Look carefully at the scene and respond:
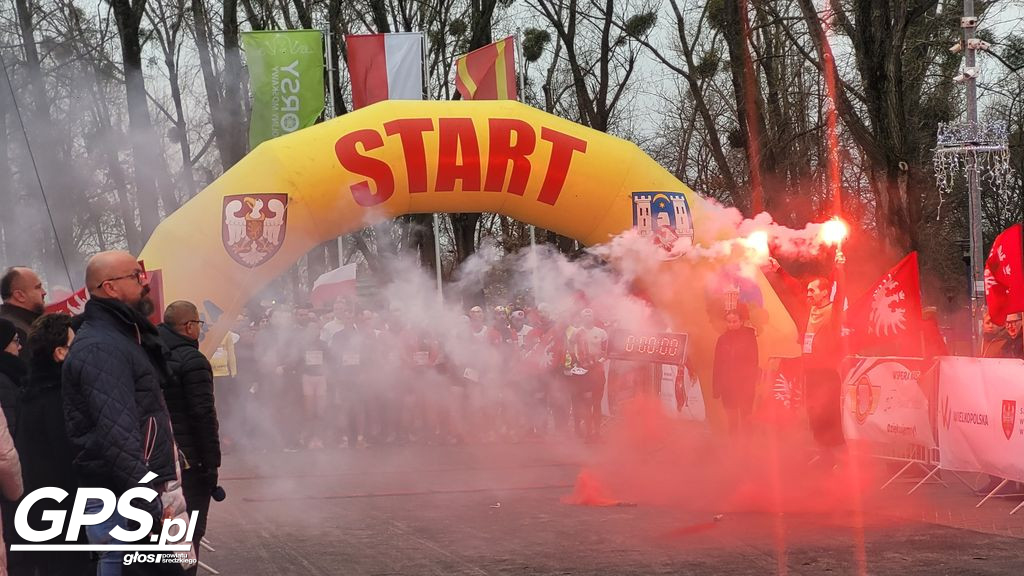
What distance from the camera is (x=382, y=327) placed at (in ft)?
49.4

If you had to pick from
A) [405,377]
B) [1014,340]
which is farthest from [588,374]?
[1014,340]

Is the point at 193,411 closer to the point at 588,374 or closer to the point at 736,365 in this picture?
the point at 736,365

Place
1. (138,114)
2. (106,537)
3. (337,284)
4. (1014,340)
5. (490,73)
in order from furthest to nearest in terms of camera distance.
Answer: (490,73) < (138,114) < (337,284) < (1014,340) < (106,537)

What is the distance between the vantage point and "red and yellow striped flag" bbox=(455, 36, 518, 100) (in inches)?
901

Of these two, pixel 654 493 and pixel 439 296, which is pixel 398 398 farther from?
pixel 654 493

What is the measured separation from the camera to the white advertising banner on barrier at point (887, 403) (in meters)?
10.9

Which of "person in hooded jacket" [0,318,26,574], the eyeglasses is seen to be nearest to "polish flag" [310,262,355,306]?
"person in hooded jacket" [0,318,26,574]

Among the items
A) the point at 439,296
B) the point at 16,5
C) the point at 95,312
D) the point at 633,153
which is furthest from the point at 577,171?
the point at 16,5

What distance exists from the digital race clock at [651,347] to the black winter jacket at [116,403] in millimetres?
8120

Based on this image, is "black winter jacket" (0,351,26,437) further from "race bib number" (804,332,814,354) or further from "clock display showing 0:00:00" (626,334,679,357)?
"clock display showing 0:00:00" (626,334,679,357)

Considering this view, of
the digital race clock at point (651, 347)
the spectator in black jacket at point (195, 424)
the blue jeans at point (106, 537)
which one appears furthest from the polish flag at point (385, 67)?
the blue jeans at point (106, 537)

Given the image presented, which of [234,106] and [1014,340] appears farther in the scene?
[234,106]

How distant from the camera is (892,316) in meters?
11.5

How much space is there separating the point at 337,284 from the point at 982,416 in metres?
7.36
